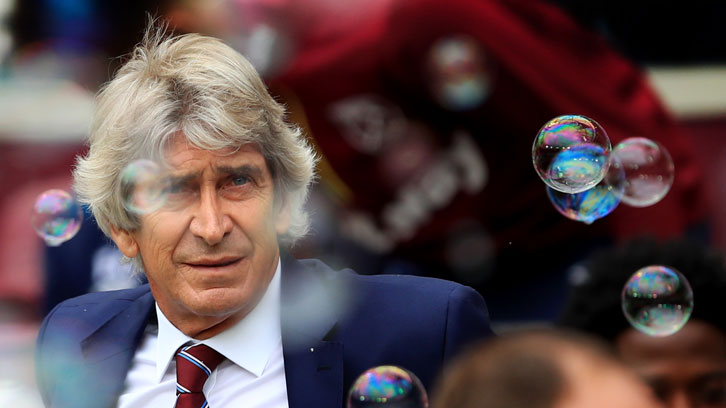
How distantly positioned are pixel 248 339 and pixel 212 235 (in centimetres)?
26

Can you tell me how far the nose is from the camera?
2.61 metres

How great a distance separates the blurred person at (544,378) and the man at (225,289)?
1134mm

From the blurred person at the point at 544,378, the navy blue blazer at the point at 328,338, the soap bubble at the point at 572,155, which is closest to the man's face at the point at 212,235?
the navy blue blazer at the point at 328,338

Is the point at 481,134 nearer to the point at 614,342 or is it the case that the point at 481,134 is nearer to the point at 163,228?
the point at 614,342

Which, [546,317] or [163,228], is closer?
[163,228]

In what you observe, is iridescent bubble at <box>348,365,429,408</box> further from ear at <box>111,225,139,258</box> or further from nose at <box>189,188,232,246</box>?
ear at <box>111,225,139,258</box>

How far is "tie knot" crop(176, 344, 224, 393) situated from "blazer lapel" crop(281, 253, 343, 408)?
170 millimetres

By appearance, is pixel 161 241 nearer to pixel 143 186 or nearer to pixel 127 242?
pixel 143 186

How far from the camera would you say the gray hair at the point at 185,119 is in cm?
270

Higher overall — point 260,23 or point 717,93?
point 260,23

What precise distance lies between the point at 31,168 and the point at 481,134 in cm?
218

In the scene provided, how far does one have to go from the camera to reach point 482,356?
1.50 m

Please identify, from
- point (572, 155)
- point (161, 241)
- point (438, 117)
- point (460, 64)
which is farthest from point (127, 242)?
point (438, 117)

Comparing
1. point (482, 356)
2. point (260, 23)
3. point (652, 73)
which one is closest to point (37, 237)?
point (260, 23)
